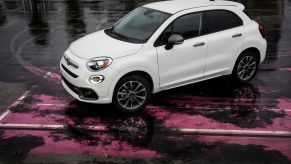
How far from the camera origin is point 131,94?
24.0 feet

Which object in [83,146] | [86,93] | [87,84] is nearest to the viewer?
[83,146]

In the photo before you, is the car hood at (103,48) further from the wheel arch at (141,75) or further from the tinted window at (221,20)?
the tinted window at (221,20)

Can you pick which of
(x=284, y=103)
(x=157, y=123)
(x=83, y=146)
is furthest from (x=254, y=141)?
(x=83, y=146)

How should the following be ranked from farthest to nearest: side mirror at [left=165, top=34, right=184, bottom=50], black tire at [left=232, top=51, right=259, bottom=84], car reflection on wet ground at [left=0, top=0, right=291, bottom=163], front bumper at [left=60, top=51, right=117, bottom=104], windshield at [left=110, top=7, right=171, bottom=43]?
black tire at [left=232, top=51, right=259, bottom=84] < windshield at [left=110, top=7, right=171, bottom=43] < side mirror at [left=165, top=34, right=184, bottom=50] < front bumper at [left=60, top=51, right=117, bottom=104] < car reflection on wet ground at [left=0, top=0, right=291, bottom=163]

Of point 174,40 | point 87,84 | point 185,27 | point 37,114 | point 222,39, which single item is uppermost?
point 185,27

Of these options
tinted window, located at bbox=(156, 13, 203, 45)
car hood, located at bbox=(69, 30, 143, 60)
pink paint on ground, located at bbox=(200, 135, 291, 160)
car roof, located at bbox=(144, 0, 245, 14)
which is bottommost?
pink paint on ground, located at bbox=(200, 135, 291, 160)

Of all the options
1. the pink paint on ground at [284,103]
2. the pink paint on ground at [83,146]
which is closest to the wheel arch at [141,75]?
the pink paint on ground at [83,146]

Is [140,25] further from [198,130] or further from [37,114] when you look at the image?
[37,114]

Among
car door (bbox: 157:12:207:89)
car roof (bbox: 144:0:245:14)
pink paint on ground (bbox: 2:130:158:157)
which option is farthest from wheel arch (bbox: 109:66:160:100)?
car roof (bbox: 144:0:245:14)

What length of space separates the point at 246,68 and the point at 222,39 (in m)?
1.22

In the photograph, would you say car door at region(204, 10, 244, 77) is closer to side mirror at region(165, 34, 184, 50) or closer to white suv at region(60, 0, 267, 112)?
white suv at region(60, 0, 267, 112)

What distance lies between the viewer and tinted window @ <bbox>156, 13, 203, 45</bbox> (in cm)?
750

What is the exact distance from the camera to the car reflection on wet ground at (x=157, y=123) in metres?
6.11

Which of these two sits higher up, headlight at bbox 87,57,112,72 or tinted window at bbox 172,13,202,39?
tinted window at bbox 172,13,202,39
